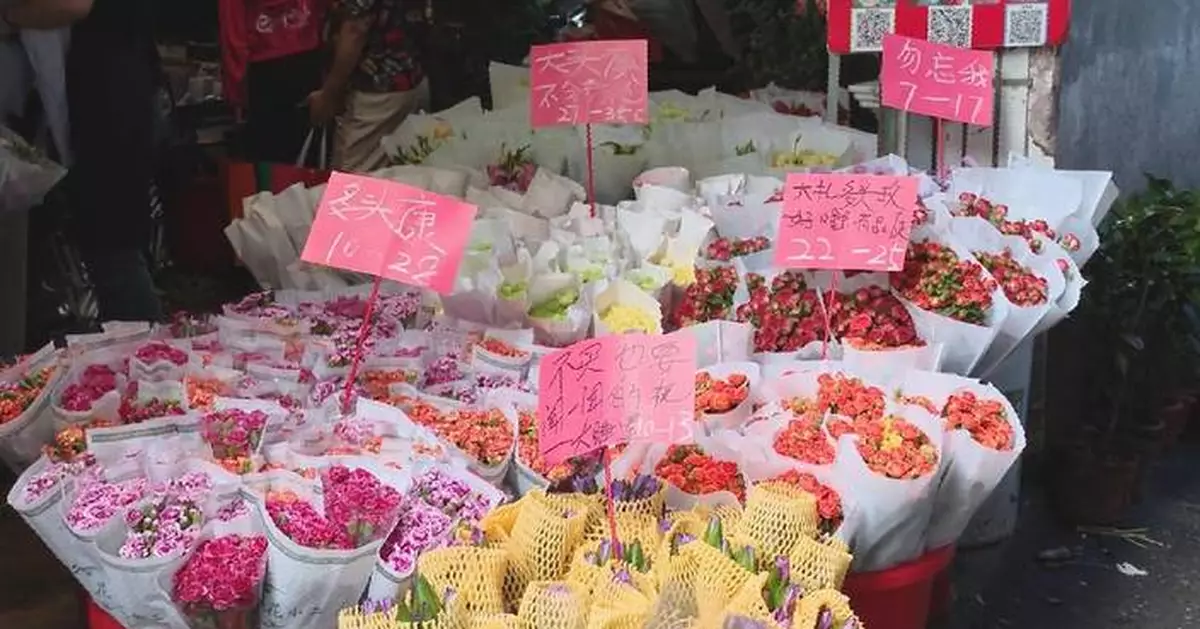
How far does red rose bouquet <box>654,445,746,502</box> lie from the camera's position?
225 centimetres

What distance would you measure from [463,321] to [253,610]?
1.16 m

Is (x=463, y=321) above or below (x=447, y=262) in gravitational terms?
below

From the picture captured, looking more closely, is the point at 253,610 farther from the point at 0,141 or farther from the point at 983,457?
the point at 0,141

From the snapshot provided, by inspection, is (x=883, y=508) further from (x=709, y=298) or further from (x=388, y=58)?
(x=388, y=58)

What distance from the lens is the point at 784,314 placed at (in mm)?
2945

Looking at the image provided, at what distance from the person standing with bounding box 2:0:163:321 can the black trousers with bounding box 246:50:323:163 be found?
2.33 m

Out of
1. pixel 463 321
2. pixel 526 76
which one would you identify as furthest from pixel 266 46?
pixel 463 321

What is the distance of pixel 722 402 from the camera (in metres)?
2.50

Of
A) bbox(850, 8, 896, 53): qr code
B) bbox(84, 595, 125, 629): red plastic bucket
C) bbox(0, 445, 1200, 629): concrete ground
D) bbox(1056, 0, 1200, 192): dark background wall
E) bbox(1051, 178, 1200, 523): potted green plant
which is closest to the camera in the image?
bbox(84, 595, 125, 629): red plastic bucket

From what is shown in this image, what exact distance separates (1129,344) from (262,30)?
3887 millimetres

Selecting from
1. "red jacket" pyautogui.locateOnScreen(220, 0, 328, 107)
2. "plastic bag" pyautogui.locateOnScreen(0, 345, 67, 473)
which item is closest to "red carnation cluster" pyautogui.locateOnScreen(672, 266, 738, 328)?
"plastic bag" pyautogui.locateOnScreen(0, 345, 67, 473)

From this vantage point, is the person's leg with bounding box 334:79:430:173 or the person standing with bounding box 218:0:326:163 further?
the person standing with bounding box 218:0:326:163

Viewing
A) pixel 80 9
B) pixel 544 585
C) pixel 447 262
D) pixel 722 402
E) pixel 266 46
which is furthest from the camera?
pixel 266 46

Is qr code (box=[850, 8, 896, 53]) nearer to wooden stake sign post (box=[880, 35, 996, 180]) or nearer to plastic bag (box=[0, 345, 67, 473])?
wooden stake sign post (box=[880, 35, 996, 180])
